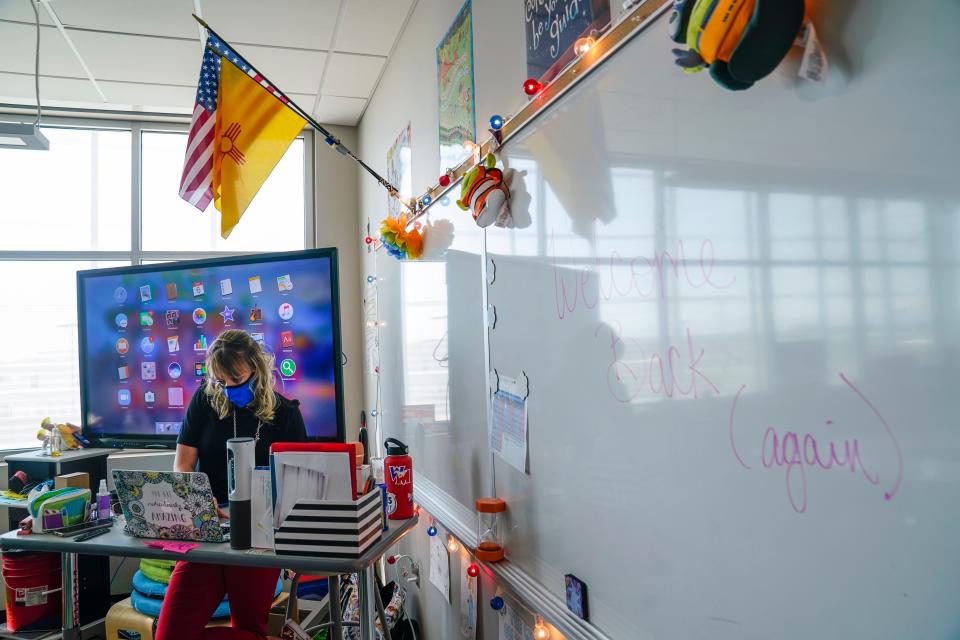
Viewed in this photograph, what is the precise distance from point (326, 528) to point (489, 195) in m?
0.96

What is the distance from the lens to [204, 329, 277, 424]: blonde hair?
2.11 metres

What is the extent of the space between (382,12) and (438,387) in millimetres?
1802

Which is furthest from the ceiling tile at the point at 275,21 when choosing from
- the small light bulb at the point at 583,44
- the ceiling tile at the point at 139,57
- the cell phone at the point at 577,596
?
the cell phone at the point at 577,596

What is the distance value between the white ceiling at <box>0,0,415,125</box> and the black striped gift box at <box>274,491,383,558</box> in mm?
2232

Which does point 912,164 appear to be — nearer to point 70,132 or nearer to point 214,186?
point 214,186

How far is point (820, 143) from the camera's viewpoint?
2.30 ft

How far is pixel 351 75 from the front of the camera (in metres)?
3.46

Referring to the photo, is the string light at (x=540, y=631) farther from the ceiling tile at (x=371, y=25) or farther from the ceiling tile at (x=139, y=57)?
the ceiling tile at (x=139, y=57)

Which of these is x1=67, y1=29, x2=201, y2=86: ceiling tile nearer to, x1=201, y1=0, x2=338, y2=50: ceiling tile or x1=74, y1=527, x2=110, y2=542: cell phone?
x1=201, y1=0, x2=338, y2=50: ceiling tile

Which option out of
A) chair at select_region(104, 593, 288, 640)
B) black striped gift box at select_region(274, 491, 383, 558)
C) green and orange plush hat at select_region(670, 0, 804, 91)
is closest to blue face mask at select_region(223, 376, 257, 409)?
black striped gift box at select_region(274, 491, 383, 558)

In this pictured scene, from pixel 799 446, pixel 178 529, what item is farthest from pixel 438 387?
pixel 799 446

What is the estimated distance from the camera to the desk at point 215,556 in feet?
5.01

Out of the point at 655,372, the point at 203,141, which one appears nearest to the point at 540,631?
the point at 655,372

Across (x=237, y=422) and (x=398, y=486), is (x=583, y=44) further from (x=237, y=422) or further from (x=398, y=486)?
(x=237, y=422)
